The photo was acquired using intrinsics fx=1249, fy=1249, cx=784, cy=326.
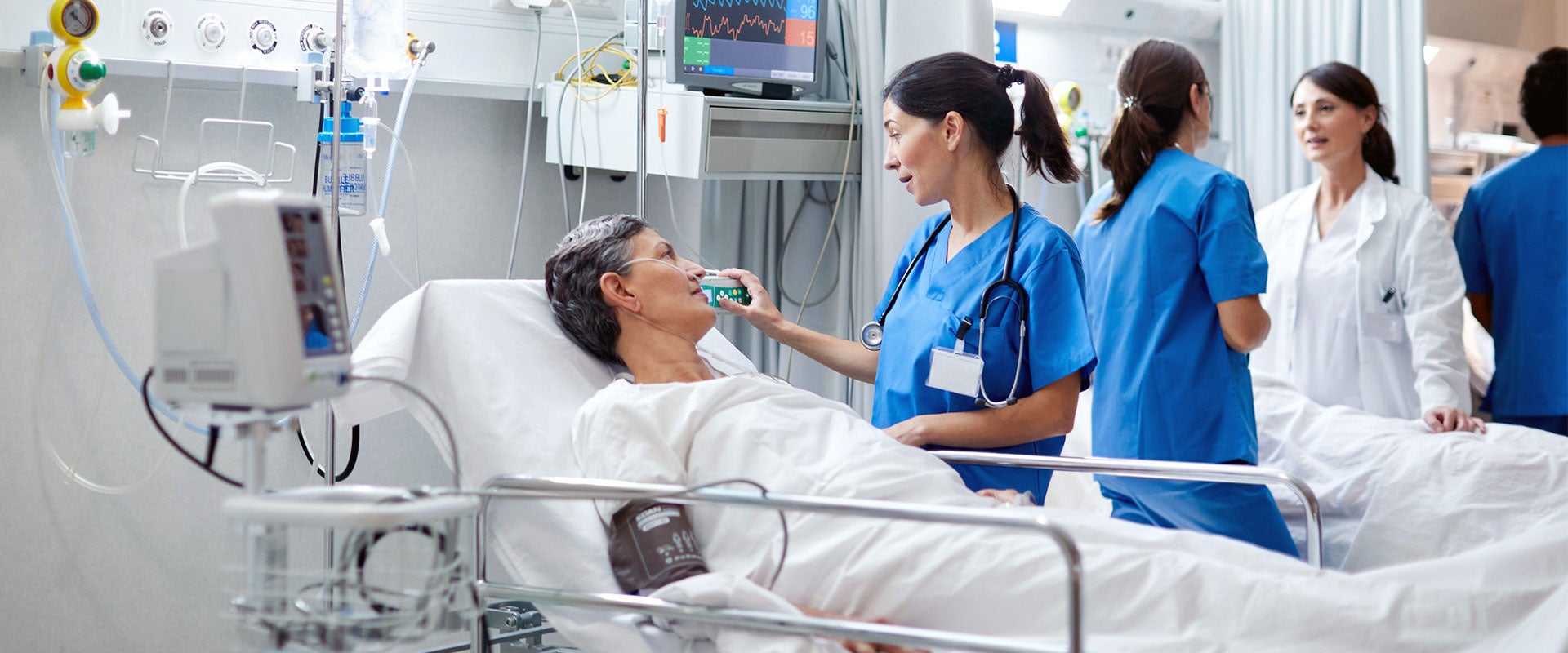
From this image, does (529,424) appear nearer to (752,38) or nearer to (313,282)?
(313,282)

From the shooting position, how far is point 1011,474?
2.13 meters

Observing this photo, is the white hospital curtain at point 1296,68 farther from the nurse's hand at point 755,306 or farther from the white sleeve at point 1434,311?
the nurse's hand at point 755,306

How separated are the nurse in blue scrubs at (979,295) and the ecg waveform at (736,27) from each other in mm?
649

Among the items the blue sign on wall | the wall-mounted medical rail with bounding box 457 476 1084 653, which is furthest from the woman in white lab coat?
the wall-mounted medical rail with bounding box 457 476 1084 653

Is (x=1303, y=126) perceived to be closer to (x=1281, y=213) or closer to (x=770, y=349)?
(x=1281, y=213)

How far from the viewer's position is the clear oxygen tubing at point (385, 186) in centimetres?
254

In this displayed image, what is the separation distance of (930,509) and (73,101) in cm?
176

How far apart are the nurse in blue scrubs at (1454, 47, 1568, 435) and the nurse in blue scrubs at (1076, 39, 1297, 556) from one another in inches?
44.7

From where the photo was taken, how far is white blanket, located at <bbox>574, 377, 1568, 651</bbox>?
4.61ft

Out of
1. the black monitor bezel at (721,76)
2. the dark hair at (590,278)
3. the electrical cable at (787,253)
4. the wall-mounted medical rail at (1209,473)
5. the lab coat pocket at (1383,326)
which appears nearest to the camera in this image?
the wall-mounted medical rail at (1209,473)

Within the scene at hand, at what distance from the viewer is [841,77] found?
10.3 feet

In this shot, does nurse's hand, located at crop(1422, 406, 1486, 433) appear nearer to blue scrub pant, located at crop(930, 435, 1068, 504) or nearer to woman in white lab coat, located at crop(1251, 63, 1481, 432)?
woman in white lab coat, located at crop(1251, 63, 1481, 432)

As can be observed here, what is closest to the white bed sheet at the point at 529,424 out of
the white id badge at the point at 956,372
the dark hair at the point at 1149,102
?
the white id badge at the point at 956,372

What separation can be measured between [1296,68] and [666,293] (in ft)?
9.56
